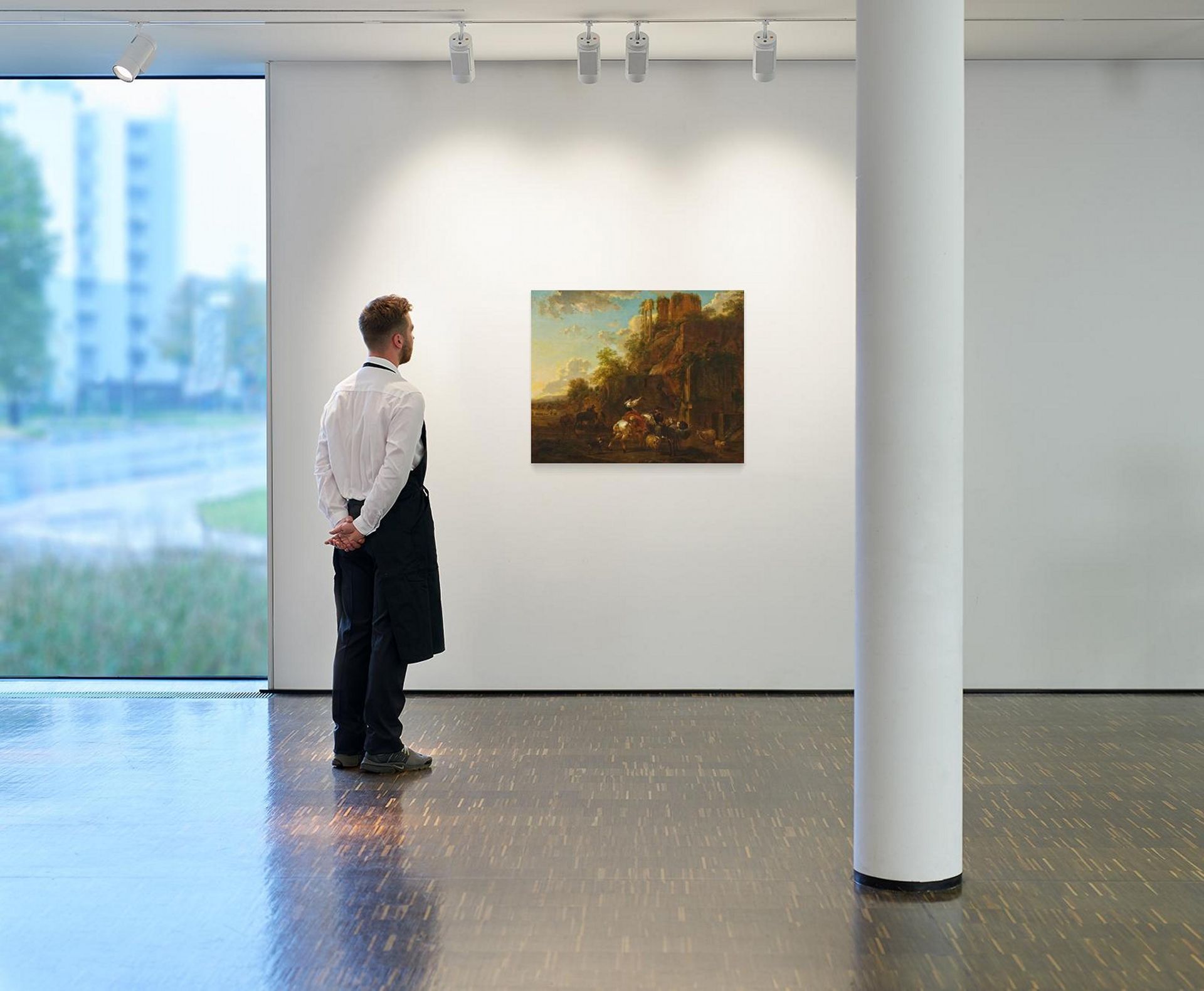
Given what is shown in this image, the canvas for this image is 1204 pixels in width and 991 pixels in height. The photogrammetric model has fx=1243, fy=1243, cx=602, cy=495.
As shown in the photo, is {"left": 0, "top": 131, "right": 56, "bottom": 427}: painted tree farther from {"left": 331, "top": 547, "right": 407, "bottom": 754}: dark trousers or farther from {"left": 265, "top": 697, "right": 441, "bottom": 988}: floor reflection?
{"left": 265, "top": 697, "right": 441, "bottom": 988}: floor reflection

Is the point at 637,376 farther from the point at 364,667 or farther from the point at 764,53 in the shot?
Answer: the point at 364,667

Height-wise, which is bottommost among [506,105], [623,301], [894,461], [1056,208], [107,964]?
[107,964]

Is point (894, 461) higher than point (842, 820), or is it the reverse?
point (894, 461)

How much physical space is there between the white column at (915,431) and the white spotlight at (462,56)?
2.92 metres

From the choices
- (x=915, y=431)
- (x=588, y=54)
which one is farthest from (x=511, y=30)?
(x=915, y=431)

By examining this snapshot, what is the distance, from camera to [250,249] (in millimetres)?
7051

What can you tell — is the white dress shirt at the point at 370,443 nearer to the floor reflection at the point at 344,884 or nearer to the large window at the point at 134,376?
the floor reflection at the point at 344,884

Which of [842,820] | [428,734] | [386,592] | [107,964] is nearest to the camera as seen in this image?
[107,964]

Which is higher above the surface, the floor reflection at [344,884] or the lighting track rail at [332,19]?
the lighting track rail at [332,19]

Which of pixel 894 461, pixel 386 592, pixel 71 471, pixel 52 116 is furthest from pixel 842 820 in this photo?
pixel 52 116

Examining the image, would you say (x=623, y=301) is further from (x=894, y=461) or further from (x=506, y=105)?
(x=894, y=461)

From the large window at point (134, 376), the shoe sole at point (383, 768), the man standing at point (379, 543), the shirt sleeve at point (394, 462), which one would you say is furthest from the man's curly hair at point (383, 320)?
the large window at point (134, 376)

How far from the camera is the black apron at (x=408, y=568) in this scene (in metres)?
5.05

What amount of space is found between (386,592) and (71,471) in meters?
3.04
